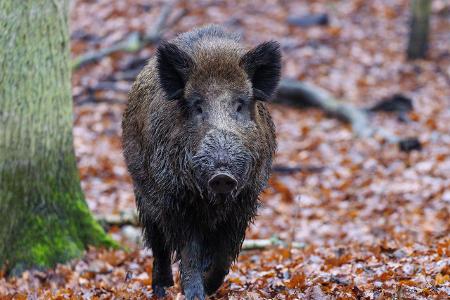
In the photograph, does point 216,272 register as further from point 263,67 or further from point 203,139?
point 263,67

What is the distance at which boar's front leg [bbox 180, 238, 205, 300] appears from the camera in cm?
538

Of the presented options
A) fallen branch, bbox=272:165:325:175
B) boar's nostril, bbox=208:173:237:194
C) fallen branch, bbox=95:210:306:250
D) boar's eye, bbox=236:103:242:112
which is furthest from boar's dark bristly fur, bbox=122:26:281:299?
fallen branch, bbox=272:165:325:175

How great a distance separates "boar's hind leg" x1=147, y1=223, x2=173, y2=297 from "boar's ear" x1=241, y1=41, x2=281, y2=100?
5.35 ft

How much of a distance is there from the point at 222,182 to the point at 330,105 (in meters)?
10.5

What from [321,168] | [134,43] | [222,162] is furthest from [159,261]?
[134,43]

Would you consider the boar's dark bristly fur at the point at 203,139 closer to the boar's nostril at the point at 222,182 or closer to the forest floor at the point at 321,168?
the boar's nostril at the point at 222,182

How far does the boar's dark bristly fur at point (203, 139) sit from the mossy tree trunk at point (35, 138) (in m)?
1.68

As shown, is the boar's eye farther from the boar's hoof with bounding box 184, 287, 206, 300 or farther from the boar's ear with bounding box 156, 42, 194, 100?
the boar's hoof with bounding box 184, 287, 206, 300

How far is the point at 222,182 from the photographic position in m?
4.48

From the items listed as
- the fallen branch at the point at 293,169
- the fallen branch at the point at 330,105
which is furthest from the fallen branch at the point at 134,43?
the fallen branch at the point at 293,169

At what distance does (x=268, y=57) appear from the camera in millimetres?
5504

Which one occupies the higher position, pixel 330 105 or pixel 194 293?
pixel 330 105

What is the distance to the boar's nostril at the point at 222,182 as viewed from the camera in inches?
176

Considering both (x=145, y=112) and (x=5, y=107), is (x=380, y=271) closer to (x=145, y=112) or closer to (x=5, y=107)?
(x=145, y=112)
